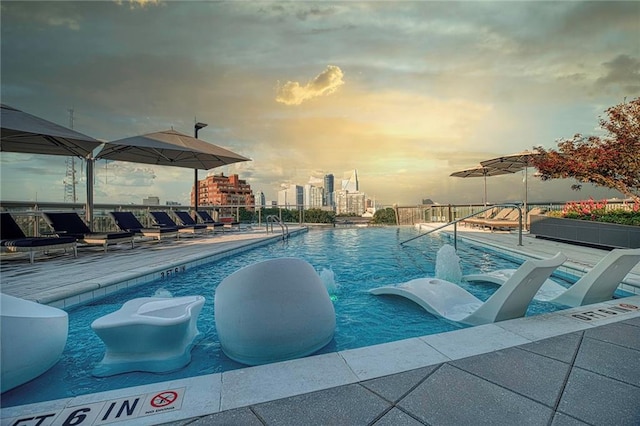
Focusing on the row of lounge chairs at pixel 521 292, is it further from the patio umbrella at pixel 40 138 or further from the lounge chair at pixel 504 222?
the lounge chair at pixel 504 222

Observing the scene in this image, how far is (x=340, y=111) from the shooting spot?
38.8 feet

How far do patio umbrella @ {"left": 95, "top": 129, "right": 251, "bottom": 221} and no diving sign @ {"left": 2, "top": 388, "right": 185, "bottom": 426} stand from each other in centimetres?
810

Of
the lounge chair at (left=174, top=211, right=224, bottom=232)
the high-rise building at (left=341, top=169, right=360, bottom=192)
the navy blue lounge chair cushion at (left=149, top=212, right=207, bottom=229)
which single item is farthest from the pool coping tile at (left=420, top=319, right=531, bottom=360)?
the high-rise building at (left=341, top=169, right=360, bottom=192)

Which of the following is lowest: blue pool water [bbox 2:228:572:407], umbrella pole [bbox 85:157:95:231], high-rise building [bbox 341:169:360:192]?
blue pool water [bbox 2:228:572:407]

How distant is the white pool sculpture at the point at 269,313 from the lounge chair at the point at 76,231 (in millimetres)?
6177

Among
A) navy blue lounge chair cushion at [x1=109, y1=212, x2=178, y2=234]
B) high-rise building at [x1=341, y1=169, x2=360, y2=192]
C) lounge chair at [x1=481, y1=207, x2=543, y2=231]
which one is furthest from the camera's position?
high-rise building at [x1=341, y1=169, x2=360, y2=192]

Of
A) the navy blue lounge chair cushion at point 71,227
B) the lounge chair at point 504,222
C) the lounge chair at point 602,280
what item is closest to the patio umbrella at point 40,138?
the navy blue lounge chair cushion at point 71,227

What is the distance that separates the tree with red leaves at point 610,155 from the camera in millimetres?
7812

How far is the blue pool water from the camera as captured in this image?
2.21m

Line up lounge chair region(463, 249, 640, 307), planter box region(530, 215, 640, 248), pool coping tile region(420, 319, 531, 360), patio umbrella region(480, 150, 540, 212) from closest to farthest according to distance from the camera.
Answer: pool coping tile region(420, 319, 531, 360)
lounge chair region(463, 249, 640, 307)
planter box region(530, 215, 640, 248)
patio umbrella region(480, 150, 540, 212)

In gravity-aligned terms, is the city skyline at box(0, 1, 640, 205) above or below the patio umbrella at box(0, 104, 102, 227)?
above

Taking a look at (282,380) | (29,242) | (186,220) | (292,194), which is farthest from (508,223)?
(292,194)

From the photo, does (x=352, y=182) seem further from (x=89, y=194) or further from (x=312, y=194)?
(x=89, y=194)

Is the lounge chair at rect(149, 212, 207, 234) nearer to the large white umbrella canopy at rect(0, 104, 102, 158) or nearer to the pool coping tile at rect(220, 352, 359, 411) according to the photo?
the large white umbrella canopy at rect(0, 104, 102, 158)
